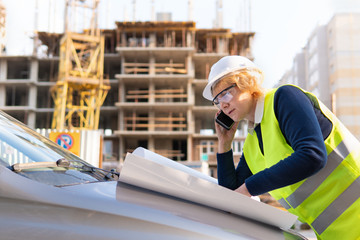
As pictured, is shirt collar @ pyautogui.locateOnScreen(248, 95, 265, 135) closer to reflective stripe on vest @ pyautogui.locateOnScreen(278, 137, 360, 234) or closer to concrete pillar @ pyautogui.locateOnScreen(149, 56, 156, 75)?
reflective stripe on vest @ pyautogui.locateOnScreen(278, 137, 360, 234)

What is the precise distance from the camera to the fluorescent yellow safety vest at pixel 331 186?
1.20 metres

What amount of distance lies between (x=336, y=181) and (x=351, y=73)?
44676mm

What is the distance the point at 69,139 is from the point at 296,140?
33.7 feet

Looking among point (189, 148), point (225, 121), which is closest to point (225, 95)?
point (225, 121)

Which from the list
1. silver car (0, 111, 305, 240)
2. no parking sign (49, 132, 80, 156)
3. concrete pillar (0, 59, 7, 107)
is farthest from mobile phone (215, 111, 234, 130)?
concrete pillar (0, 59, 7, 107)

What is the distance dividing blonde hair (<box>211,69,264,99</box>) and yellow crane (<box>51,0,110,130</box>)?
32.3 metres

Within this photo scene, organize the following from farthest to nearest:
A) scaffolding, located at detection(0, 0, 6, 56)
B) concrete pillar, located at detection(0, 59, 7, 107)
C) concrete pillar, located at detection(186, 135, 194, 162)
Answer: scaffolding, located at detection(0, 0, 6, 56) → concrete pillar, located at detection(0, 59, 7, 107) → concrete pillar, located at detection(186, 135, 194, 162)

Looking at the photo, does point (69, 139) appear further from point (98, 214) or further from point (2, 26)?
point (2, 26)

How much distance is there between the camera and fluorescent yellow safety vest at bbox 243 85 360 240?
3.95ft

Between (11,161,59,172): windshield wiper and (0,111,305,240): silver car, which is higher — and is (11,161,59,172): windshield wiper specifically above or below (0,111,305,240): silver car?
above

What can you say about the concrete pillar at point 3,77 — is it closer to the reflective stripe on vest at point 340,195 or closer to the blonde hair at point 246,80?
the blonde hair at point 246,80

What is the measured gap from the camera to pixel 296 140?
114cm

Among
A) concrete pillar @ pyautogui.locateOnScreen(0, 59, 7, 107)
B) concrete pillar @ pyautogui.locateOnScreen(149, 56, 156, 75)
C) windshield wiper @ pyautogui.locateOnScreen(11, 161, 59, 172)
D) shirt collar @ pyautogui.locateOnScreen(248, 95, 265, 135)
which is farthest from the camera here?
concrete pillar @ pyautogui.locateOnScreen(0, 59, 7, 107)

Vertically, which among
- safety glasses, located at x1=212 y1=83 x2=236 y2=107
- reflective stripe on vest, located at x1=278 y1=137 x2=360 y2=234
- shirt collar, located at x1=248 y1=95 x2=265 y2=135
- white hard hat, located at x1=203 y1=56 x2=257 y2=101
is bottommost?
reflective stripe on vest, located at x1=278 y1=137 x2=360 y2=234
